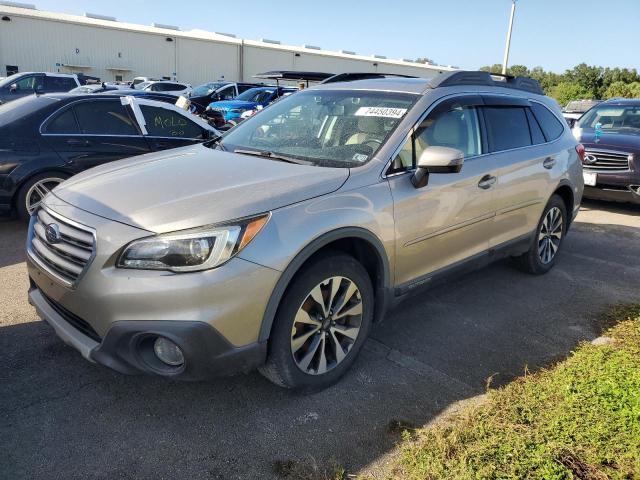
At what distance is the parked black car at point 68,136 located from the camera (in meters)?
5.57

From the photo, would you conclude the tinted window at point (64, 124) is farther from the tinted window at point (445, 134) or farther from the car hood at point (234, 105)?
the car hood at point (234, 105)

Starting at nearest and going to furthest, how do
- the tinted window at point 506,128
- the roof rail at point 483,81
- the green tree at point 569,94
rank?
the roof rail at point 483,81
the tinted window at point 506,128
the green tree at point 569,94

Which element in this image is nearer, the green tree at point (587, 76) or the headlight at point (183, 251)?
the headlight at point (183, 251)

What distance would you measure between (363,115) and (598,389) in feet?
7.34

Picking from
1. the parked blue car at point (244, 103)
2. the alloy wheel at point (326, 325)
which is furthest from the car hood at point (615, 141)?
the parked blue car at point (244, 103)

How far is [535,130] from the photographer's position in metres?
4.65

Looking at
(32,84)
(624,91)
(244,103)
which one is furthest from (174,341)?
(624,91)

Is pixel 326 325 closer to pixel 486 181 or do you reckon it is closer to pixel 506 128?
pixel 486 181

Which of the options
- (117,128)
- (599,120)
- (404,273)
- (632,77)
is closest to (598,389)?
(404,273)

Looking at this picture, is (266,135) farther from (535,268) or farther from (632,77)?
(632,77)

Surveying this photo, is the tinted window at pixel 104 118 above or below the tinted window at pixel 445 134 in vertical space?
below

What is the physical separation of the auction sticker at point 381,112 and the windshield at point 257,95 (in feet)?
50.4

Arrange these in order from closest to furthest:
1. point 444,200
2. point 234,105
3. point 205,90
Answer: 1. point 444,200
2. point 234,105
3. point 205,90

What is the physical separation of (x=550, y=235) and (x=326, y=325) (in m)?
3.17
